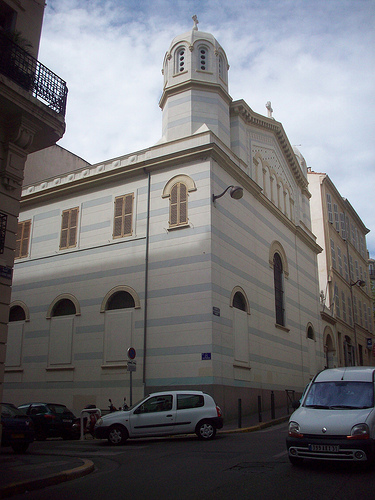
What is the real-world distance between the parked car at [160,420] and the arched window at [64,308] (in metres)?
9.71

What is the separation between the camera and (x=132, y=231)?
73.2 ft

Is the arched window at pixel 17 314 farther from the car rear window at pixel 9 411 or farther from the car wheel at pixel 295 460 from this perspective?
the car wheel at pixel 295 460

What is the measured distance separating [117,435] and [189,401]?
2238 millimetres

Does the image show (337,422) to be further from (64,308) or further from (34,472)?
(64,308)

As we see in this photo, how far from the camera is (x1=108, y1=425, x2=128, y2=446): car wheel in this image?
1395cm

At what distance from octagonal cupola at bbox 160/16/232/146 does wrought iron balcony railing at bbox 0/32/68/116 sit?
11290mm

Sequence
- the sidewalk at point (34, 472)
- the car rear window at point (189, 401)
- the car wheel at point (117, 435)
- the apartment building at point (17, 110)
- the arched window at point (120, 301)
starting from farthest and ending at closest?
the arched window at point (120, 301) → the car rear window at point (189, 401) → the car wheel at point (117, 435) → the apartment building at point (17, 110) → the sidewalk at point (34, 472)

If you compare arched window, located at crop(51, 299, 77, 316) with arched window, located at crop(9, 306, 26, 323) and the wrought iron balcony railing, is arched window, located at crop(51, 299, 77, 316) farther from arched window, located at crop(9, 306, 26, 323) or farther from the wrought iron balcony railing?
the wrought iron balcony railing

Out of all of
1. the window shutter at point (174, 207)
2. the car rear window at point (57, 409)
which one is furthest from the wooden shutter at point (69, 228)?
the car rear window at point (57, 409)

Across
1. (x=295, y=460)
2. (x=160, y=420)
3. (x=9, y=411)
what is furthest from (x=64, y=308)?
(x=295, y=460)

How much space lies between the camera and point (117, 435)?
45.8ft

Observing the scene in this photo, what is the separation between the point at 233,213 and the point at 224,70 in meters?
8.13

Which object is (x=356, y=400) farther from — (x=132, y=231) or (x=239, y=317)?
(x=132, y=231)

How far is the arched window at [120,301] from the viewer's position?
21.5 m
